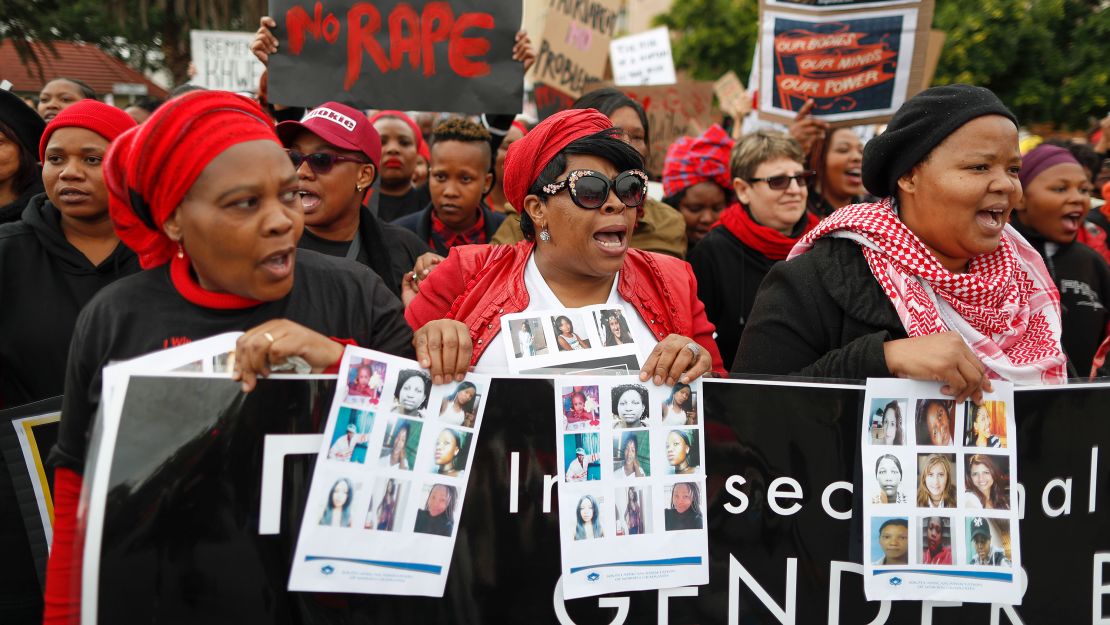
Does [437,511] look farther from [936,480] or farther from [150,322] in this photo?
[936,480]

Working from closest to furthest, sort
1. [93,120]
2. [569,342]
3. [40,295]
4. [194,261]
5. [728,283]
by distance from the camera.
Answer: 1. [194,261]
2. [569,342]
3. [40,295]
4. [93,120]
5. [728,283]

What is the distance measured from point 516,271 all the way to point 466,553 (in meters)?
0.97

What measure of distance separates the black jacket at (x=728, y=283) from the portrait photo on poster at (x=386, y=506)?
2532 millimetres

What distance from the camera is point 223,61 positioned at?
35.5ft

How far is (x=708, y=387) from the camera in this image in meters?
2.55

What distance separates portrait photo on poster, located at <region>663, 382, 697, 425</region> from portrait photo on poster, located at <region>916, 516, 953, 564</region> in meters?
0.65

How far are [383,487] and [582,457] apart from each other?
1.65 feet

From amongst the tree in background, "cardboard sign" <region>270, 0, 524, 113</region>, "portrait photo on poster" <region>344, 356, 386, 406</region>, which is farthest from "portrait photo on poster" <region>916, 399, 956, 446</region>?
the tree in background

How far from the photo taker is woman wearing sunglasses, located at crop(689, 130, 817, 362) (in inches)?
181

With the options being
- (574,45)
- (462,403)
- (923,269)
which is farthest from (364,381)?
(574,45)

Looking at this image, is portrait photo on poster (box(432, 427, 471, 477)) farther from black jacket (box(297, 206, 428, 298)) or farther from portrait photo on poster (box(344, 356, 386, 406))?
black jacket (box(297, 206, 428, 298))

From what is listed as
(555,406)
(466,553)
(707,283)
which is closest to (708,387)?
(555,406)

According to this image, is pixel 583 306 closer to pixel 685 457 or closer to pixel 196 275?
pixel 685 457

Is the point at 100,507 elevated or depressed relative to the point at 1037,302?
depressed
